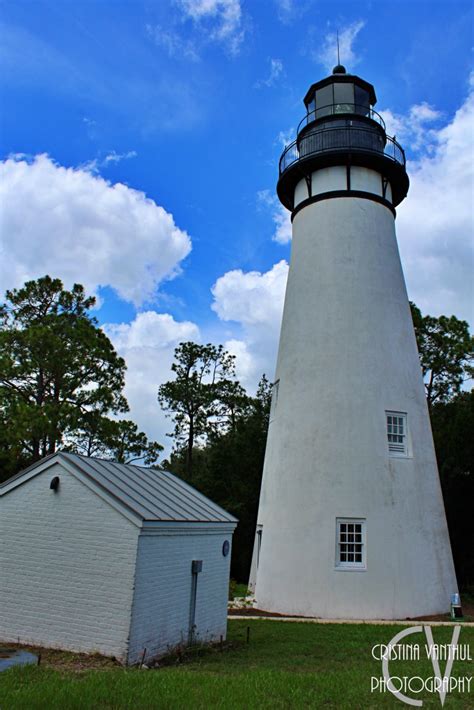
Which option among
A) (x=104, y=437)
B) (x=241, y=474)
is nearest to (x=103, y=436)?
(x=104, y=437)

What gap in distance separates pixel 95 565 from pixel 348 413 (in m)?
8.03

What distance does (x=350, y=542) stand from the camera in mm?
13125

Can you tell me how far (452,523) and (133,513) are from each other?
15.0m

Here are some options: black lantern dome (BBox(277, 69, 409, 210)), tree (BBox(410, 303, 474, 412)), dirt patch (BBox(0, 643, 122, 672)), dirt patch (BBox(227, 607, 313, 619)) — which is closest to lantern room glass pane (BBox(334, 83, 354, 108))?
black lantern dome (BBox(277, 69, 409, 210))

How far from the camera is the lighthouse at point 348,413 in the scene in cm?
1303

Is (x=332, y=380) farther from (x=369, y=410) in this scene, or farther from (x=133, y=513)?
(x=133, y=513)

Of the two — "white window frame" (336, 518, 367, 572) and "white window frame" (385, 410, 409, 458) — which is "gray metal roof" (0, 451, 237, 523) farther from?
"white window frame" (385, 410, 409, 458)

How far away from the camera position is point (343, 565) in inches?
510

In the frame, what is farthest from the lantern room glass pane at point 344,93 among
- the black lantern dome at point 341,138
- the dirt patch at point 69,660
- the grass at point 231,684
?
the dirt patch at point 69,660

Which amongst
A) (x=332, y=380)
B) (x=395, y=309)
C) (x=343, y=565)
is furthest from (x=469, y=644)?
(x=395, y=309)

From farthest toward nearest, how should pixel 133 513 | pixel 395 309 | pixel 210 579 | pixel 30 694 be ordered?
1. pixel 395 309
2. pixel 210 579
3. pixel 133 513
4. pixel 30 694

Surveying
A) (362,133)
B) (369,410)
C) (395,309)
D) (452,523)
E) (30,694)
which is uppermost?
(362,133)

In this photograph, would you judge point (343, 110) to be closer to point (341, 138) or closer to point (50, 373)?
point (341, 138)

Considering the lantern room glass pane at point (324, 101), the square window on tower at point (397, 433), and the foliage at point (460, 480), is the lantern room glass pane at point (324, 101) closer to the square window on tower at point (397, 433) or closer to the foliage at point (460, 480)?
the square window on tower at point (397, 433)
